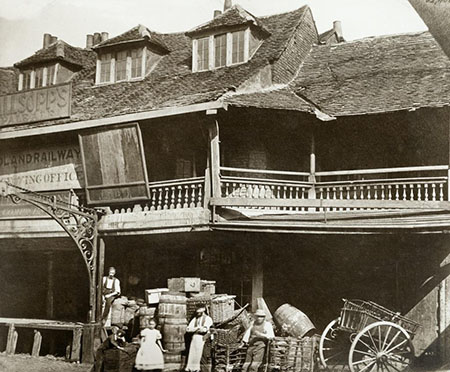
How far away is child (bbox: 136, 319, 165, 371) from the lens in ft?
42.3

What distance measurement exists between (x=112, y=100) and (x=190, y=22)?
3.18m

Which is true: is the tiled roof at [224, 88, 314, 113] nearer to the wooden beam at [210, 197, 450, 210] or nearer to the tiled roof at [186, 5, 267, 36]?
the wooden beam at [210, 197, 450, 210]

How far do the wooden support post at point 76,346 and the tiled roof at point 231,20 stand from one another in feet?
29.1

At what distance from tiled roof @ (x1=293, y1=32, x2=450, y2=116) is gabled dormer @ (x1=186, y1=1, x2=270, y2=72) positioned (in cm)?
180

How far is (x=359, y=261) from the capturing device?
16438mm

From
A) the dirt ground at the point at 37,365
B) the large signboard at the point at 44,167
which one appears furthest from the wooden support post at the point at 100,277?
the large signboard at the point at 44,167

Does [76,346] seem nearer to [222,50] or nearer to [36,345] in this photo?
[36,345]

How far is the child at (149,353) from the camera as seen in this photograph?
42.3 feet

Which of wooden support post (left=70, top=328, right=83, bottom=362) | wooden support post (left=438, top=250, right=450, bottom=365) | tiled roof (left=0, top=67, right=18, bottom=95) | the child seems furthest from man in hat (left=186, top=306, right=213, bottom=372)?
tiled roof (left=0, top=67, right=18, bottom=95)

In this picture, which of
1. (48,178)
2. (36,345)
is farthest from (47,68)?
(36,345)

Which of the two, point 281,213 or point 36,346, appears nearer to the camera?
point 281,213

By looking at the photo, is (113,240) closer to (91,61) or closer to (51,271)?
(51,271)

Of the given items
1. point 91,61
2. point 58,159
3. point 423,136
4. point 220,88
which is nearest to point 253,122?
point 220,88

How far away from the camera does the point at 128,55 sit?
20297 millimetres
